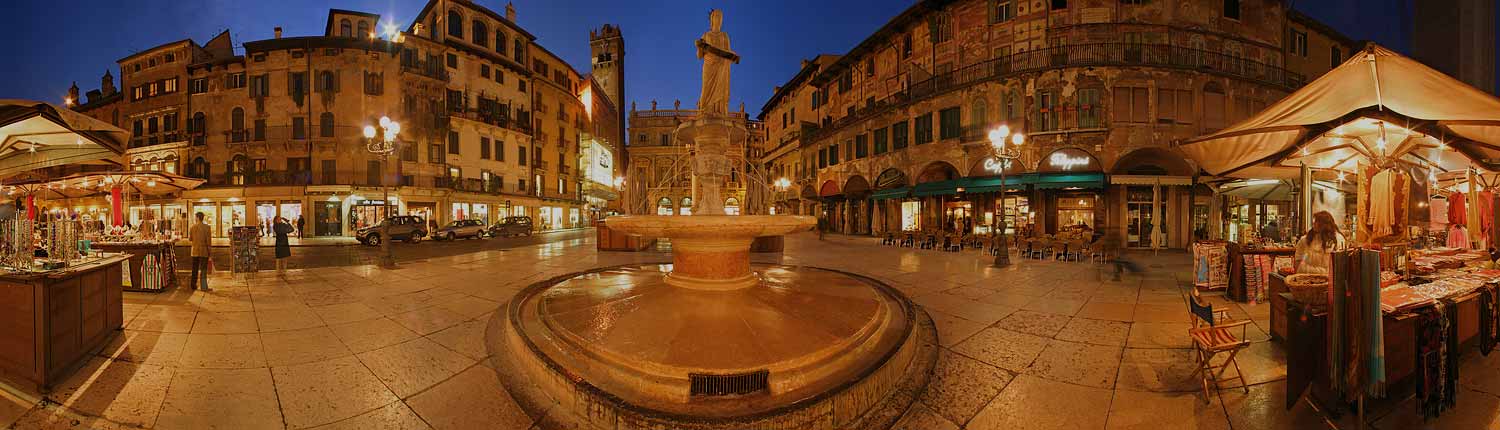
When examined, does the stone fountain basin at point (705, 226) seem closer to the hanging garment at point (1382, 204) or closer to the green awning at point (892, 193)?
the hanging garment at point (1382, 204)

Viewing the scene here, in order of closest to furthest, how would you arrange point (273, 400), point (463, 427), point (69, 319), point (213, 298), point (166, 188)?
point (463, 427), point (273, 400), point (69, 319), point (213, 298), point (166, 188)

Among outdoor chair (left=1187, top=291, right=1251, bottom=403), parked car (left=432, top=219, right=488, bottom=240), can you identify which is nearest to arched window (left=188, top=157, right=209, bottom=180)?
parked car (left=432, top=219, right=488, bottom=240)

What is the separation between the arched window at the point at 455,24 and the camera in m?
29.2

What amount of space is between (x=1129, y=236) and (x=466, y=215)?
123 ft

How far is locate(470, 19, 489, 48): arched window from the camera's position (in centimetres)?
3014

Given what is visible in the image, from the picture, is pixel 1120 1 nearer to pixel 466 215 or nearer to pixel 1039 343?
pixel 1039 343

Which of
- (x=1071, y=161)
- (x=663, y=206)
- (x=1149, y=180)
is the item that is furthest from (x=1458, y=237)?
(x=663, y=206)

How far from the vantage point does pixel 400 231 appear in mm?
20234

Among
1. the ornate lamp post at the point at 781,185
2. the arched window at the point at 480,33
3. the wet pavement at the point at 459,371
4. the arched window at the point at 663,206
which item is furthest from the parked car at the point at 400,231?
the ornate lamp post at the point at 781,185

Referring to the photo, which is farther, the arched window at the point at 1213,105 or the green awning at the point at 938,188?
the green awning at the point at 938,188

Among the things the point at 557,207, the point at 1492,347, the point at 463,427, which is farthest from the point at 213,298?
the point at 557,207

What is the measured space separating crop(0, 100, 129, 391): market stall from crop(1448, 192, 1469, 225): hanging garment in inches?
702

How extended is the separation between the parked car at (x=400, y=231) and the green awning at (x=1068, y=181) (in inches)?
1089

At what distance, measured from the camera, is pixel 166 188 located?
11.7 meters
